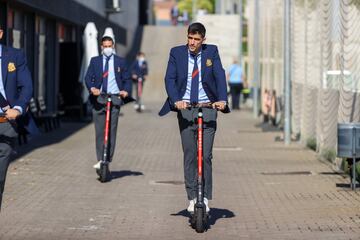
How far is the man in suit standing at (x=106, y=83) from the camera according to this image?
563 inches

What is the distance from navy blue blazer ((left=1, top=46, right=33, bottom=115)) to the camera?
8.71 meters

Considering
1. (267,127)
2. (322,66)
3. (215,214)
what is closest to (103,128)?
(215,214)

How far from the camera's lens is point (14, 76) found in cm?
874

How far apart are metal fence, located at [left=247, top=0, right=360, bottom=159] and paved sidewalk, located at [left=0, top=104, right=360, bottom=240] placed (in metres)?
0.71

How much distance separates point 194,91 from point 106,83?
4589 mm

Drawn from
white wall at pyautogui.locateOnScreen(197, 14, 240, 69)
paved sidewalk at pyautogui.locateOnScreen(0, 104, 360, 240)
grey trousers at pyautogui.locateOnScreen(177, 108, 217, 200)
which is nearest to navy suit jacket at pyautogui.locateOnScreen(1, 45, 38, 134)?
paved sidewalk at pyautogui.locateOnScreen(0, 104, 360, 240)

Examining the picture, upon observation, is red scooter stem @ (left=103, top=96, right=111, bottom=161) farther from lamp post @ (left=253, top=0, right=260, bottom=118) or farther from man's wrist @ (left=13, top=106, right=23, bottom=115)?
lamp post @ (left=253, top=0, right=260, bottom=118)

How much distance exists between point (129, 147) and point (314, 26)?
13.5 feet

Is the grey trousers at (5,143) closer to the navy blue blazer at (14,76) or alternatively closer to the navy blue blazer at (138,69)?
the navy blue blazer at (14,76)

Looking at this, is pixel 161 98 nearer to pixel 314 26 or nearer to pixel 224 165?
pixel 314 26

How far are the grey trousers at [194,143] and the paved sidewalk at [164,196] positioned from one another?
16.3 inches

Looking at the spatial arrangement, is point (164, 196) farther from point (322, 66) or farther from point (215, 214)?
point (322, 66)

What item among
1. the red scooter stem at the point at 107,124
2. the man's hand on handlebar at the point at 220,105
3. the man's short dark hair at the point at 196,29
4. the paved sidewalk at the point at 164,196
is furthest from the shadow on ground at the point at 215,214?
the red scooter stem at the point at 107,124

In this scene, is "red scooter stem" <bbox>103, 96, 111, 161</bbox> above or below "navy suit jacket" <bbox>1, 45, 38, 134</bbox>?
below
